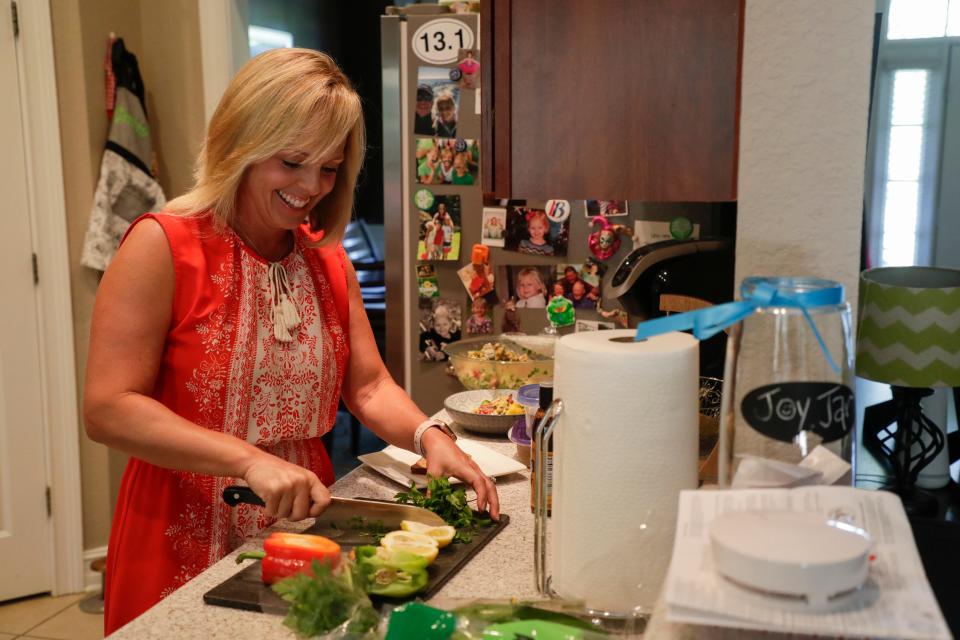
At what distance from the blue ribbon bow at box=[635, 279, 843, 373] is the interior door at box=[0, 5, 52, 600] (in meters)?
2.84

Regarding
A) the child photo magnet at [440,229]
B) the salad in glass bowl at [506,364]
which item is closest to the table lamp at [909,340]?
the salad in glass bowl at [506,364]

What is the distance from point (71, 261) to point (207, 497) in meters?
1.86

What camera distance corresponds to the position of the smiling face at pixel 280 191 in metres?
1.72

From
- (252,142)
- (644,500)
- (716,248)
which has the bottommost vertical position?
(644,500)

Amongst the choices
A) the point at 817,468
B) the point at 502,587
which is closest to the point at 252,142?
the point at 502,587

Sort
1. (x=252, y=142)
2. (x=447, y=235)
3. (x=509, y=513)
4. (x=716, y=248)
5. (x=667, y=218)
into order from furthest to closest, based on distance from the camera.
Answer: (x=447, y=235)
(x=667, y=218)
(x=716, y=248)
(x=252, y=142)
(x=509, y=513)

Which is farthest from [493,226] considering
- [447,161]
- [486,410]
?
[486,410]

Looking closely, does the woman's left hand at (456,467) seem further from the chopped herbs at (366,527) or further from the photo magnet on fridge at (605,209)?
the photo magnet on fridge at (605,209)

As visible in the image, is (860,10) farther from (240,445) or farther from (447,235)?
(447,235)

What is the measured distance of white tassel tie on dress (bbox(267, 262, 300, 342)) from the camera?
5.72 feet

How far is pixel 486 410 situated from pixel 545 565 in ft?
2.91

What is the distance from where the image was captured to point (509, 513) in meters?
1.50

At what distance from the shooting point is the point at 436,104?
10.1 ft

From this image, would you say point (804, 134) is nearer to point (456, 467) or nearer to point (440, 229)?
point (456, 467)
